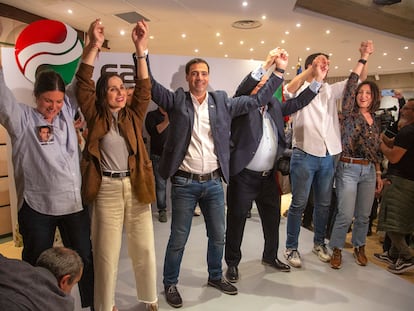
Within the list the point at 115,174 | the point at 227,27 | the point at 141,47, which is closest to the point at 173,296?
the point at 115,174

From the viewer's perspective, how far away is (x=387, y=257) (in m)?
3.05

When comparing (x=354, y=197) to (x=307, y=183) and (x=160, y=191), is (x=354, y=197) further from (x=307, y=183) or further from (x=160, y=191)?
(x=160, y=191)

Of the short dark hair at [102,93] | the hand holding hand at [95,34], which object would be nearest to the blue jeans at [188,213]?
the short dark hair at [102,93]

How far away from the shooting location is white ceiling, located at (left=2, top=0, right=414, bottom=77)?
5.65m

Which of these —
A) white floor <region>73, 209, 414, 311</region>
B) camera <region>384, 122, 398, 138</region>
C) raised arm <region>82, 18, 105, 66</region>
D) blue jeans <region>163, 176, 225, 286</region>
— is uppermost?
raised arm <region>82, 18, 105, 66</region>

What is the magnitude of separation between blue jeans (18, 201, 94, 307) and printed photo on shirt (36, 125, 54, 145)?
314mm

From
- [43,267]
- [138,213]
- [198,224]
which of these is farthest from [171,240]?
[198,224]

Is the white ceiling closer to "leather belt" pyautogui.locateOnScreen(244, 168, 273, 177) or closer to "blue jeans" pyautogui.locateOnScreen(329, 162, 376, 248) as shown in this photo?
"blue jeans" pyautogui.locateOnScreen(329, 162, 376, 248)

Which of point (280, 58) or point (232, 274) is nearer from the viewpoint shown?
point (280, 58)

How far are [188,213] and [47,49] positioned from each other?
5.33ft

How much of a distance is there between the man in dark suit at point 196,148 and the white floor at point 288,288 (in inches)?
10.1

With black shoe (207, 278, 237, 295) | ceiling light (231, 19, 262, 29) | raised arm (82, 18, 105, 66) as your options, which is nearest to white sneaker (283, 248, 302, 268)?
black shoe (207, 278, 237, 295)

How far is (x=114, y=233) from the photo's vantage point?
6.06ft

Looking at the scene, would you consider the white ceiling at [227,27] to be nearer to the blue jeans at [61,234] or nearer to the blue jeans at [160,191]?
the blue jeans at [160,191]
